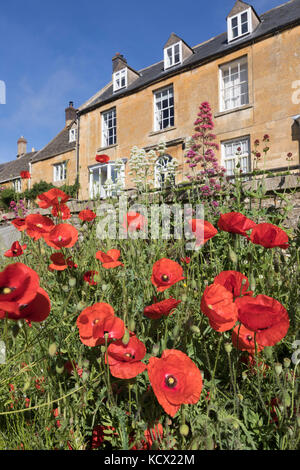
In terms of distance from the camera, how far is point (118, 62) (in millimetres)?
15047

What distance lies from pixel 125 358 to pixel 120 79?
1621 centimetres

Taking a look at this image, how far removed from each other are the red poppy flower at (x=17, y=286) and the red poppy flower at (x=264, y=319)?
493 millimetres

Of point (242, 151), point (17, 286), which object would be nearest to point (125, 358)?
point (17, 286)

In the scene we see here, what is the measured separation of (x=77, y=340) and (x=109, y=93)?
1611cm

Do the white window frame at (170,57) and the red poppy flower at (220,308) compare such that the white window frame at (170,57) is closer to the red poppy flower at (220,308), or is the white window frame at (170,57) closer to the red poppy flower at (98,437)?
the red poppy flower at (220,308)

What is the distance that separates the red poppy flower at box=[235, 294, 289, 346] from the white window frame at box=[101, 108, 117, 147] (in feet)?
46.4


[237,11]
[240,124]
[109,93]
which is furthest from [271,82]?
[109,93]

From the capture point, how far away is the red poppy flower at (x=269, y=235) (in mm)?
1041

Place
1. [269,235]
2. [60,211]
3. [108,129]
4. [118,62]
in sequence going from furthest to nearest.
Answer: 1. [118,62]
2. [108,129]
3. [60,211]
4. [269,235]

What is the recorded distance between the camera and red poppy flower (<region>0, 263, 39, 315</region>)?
562mm

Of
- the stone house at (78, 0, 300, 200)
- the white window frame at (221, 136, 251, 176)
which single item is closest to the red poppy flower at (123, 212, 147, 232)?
the stone house at (78, 0, 300, 200)

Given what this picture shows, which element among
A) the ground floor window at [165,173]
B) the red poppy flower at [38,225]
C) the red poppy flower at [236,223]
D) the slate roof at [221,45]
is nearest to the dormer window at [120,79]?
the slate roof at [221,45]

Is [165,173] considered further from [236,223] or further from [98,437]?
[98,437]

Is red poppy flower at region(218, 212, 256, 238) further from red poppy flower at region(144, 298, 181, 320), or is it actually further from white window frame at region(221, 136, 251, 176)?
white window frame at region(221, 136, 251, 176)
